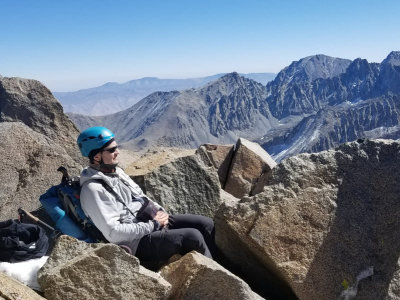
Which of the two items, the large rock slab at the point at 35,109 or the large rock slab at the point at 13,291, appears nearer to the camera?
the large rock slab at the point at 13,291

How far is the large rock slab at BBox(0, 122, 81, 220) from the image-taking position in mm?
9703

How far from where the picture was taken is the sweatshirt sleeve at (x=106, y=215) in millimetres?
6703

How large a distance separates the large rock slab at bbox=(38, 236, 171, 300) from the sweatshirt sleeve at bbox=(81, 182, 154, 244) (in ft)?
2.02

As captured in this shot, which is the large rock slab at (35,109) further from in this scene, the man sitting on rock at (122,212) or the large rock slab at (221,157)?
the man sitting on rock at (122,212)

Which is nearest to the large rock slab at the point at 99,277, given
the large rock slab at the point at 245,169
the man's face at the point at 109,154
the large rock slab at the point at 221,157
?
the man's face at the point at 109,154

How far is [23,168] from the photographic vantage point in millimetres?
10016

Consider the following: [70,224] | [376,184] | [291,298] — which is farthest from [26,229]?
[376,184]

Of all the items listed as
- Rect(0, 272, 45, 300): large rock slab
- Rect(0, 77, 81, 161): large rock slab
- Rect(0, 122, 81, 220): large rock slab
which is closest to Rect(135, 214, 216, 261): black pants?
Rect(0, 272, 45, 300): large rock slab

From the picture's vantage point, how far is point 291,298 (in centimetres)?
759

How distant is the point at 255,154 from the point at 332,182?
269 inches

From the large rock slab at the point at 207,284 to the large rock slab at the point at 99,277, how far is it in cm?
30

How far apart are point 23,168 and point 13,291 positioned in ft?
17.9

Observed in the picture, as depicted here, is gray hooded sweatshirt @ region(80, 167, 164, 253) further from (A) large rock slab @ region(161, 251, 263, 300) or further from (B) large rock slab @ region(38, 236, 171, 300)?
(A) large rock slab @ region(161, 251, 263, 300)

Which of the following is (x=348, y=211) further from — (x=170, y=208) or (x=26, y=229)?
(x=26, y=229)
